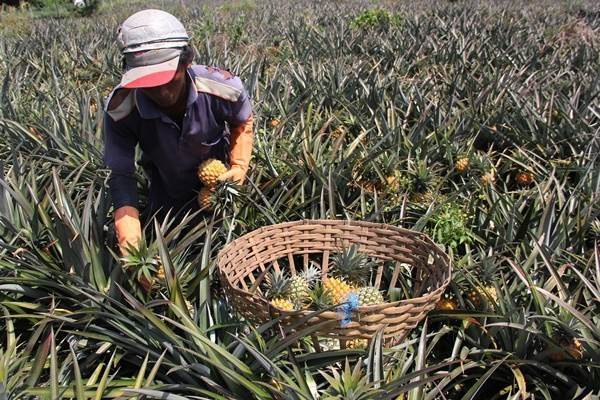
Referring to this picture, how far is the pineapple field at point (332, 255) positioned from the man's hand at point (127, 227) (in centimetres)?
6

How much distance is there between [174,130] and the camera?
7.20 feet

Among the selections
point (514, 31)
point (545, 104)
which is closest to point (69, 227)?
point (545, 104)

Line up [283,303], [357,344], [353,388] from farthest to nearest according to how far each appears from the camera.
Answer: [283,303], [357,344], [353,388]

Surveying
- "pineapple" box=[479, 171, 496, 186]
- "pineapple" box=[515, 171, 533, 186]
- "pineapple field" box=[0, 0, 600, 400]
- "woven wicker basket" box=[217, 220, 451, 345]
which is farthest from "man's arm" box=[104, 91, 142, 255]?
"pineapple" box=[515, 171, 533, 186]

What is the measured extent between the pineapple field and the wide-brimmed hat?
→ 1.76 feet

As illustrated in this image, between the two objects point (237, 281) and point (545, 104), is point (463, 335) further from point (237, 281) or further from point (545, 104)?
point (545, 104)

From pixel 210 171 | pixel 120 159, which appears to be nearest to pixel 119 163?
pixel 120 159

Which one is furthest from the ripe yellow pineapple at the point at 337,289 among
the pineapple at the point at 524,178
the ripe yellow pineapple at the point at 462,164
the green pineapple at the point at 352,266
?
the pineapple at the point at 524,178

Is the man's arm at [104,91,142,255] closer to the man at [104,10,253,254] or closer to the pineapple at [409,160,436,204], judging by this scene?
the man at [104,10,253,254]

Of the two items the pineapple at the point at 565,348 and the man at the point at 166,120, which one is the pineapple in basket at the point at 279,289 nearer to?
the man at the point at 166,120

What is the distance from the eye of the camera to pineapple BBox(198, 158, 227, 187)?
2.25m

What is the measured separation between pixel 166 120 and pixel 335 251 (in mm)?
856

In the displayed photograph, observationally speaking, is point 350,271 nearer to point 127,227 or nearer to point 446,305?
point 446,305

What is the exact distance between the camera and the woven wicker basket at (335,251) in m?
1.62
